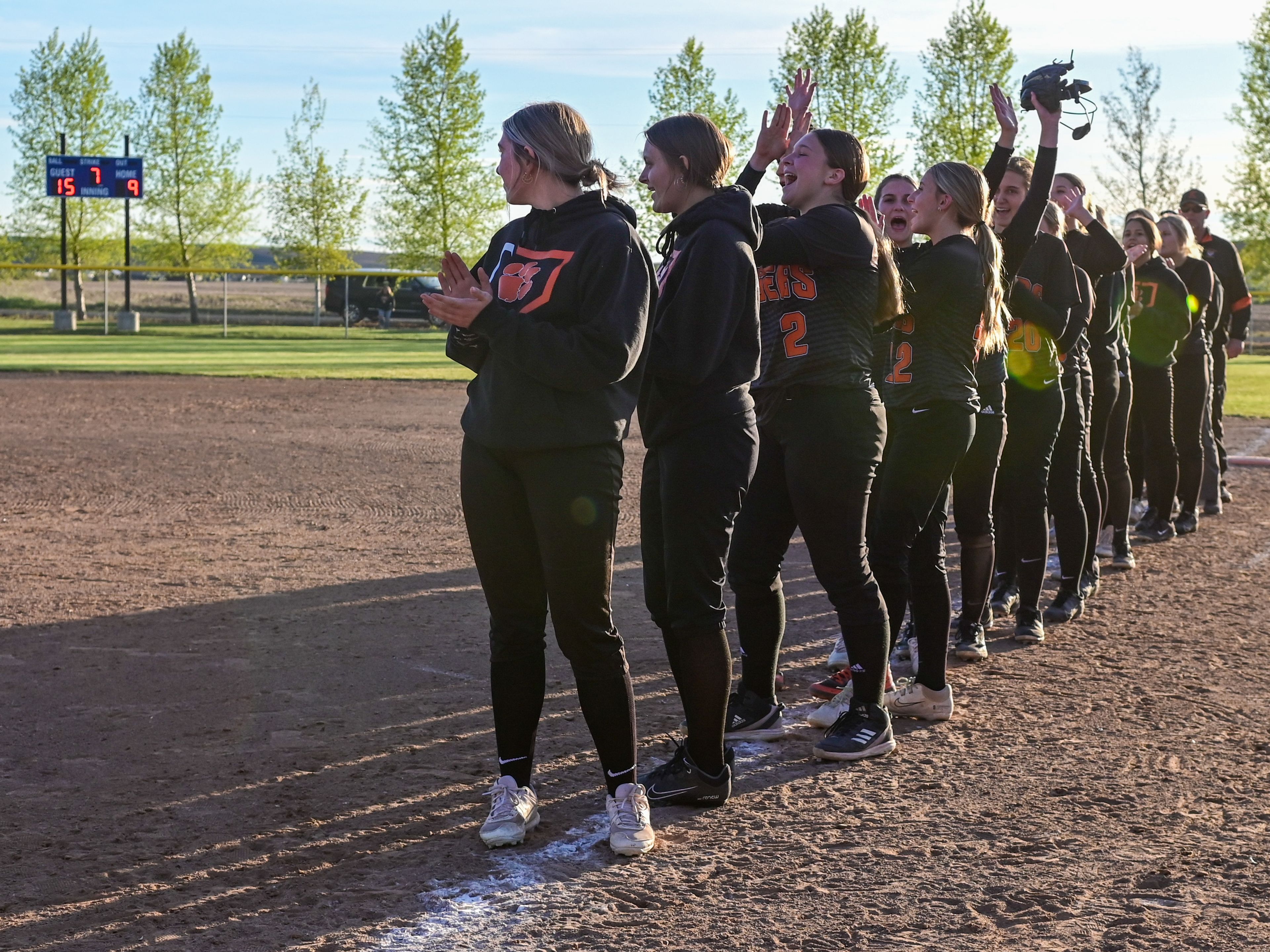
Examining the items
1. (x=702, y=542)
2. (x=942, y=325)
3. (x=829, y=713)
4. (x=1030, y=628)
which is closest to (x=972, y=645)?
(x=1030, y=628)

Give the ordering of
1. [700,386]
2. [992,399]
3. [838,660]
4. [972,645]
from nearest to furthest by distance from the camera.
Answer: [700,386]
[992,399]
[838,660]
[972,645]

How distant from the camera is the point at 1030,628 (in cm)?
628

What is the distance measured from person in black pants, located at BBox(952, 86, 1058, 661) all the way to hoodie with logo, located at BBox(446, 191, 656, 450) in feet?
7.25

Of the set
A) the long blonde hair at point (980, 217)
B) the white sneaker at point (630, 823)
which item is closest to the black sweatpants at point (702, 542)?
the white sneaker at point (630, 823)

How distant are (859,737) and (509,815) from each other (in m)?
1.38

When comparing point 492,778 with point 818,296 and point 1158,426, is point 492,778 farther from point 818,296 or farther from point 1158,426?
point 1158,426

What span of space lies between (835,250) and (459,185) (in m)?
38.6

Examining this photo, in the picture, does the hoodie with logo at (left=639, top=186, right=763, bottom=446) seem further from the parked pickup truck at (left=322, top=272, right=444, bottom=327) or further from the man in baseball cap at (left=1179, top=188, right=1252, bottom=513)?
the parked pickup truck at (left=322, top=272, right=444, bottom=327)

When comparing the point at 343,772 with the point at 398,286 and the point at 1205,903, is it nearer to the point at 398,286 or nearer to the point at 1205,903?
the point at 1205,903

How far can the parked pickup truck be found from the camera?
135 feet

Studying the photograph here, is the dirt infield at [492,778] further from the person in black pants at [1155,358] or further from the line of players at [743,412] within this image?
the person in black pants at [1155,358]

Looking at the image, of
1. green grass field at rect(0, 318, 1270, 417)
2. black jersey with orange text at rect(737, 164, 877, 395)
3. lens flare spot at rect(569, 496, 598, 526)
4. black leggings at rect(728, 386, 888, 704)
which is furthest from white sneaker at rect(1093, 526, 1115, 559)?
green grass field at rect(0, 318, 1270, 417)

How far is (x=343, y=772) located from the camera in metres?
4.32

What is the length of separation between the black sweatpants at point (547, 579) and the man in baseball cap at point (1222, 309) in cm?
793
